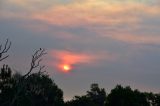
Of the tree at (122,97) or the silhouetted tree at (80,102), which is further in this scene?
the silhouetted tree at (80,102)

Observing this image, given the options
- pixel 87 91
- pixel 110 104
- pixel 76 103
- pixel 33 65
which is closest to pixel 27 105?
pixel 110 104

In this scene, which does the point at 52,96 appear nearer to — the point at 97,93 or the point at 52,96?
the point at 52,96

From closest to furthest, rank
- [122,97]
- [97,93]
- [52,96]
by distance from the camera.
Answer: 1. [122,97]
2. [52,96]
3. [97,93]

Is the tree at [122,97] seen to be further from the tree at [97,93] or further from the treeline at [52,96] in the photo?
the tree at [97,93]

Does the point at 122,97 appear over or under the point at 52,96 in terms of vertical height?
under

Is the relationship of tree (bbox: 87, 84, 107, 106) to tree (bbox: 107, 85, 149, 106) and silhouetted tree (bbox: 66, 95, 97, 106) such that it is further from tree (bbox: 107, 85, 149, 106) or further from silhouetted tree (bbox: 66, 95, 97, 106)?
tree (bbox: 107, 85, 149, 106)

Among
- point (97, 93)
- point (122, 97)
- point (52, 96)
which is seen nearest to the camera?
point (122, 97)

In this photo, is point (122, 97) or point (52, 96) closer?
point (122, 97)

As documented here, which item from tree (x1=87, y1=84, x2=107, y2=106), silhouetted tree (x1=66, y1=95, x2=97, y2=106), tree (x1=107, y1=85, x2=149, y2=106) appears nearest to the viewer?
tree (x1=107, y1=85, x2=149, y2=106)

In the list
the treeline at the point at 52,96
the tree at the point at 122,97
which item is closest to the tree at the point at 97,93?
the treeline at the point at 52,96

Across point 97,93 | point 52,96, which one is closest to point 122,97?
point 52,96

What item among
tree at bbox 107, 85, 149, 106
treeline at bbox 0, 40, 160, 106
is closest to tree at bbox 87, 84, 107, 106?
treeline at bbox 0, 40, 160, 106

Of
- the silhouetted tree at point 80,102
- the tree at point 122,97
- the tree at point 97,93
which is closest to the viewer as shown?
the tree at point 122,97

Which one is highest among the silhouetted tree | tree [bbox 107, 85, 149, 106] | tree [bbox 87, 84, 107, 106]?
tree [bbox 87, 84, 107, 106]
